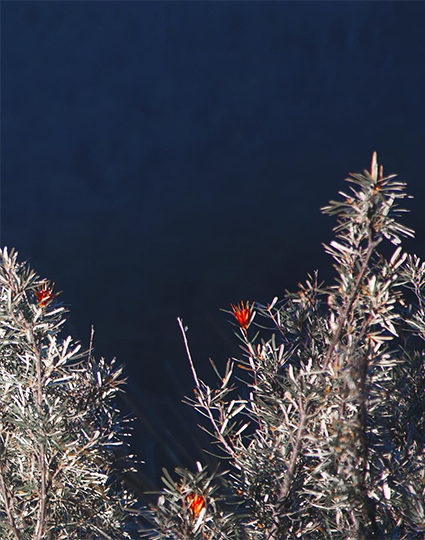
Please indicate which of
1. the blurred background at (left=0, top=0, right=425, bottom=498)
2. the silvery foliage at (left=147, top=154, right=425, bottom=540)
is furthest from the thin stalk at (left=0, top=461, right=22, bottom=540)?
the blurred background at (left=0, top=0, right=425, bottom=498)

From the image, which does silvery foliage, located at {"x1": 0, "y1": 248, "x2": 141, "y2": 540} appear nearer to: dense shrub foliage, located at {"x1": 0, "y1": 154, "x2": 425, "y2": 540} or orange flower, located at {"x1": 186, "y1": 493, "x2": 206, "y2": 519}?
dense shrub foliage, located at {"x1": 0, "y1": 154, "x2": 425, "y2": 540}

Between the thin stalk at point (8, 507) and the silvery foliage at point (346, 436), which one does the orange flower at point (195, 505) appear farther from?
the thin stalk at point (8, 507)

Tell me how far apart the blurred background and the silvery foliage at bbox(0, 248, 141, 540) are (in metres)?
1.10

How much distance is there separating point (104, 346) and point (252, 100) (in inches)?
37.8

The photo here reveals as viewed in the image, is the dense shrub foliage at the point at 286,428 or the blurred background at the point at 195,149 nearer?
the dense shrub foliage at the point at 286,428

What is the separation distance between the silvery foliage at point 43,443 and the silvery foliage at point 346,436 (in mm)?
170

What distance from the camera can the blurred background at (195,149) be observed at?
1998 mm

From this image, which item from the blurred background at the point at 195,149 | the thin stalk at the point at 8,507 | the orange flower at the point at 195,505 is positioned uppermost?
the blurred background at the point at 195,149

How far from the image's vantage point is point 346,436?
0.63 m

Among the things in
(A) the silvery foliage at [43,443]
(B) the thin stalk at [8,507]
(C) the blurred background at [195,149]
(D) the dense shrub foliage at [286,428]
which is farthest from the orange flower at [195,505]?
(C) the blurred background at [195,149]

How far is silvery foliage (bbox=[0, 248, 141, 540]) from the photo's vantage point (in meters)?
0.82

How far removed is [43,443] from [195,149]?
144 cm

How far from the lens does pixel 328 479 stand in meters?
0.69

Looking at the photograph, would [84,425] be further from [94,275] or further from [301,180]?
[301,180]
